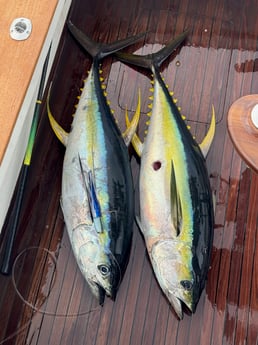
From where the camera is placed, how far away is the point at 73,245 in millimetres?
2121

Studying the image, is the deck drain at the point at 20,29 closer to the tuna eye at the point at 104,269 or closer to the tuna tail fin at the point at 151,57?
the tuna tail fin at the point at 151,57

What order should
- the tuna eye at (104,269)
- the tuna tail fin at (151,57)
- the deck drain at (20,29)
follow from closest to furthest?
the deck drain at (20,29) → the tuna eye at (104,269) → the tuna tail fin at (151,57)

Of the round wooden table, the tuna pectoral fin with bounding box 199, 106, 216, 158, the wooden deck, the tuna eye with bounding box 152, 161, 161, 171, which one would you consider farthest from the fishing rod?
the round wooden table

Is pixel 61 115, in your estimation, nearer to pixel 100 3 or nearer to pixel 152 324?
pixel 100 3

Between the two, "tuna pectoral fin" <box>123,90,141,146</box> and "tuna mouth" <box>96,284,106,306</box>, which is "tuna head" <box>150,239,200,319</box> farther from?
"tuna pectoral fin" <box>123,90,141,146</box>

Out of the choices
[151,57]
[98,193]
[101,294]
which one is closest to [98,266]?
[101,294]

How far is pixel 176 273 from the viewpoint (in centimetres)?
205

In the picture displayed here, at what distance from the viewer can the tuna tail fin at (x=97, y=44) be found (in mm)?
2619

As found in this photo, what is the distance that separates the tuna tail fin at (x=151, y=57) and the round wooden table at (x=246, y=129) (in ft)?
2.79

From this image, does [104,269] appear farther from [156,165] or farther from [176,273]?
[156,165]

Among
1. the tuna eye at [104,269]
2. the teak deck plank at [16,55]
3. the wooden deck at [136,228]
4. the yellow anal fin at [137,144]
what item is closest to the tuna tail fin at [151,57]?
the wooden deck at [136,228]

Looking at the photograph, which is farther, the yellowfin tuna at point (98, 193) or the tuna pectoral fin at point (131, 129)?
the tuna pectoral fin at point (131, 129)

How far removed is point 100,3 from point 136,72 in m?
0.51

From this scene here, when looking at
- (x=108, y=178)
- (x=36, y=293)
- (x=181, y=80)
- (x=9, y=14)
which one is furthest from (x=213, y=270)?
(x=9, y=14)
